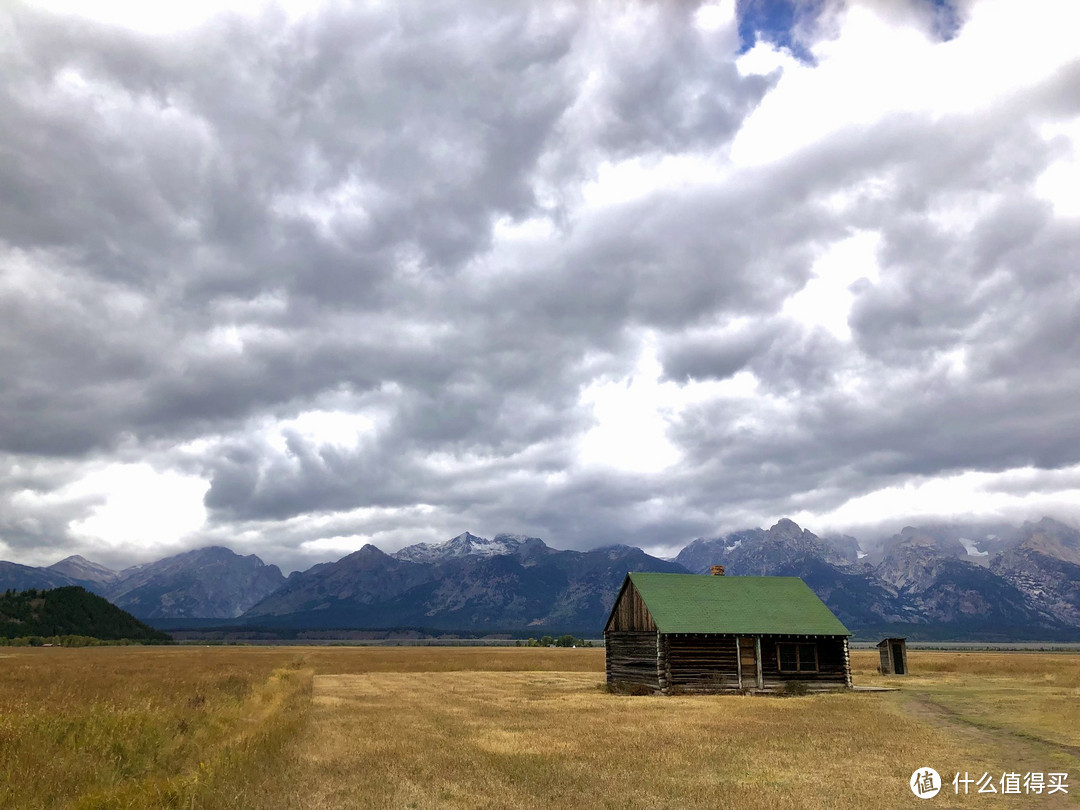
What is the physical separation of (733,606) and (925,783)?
35.2 metres

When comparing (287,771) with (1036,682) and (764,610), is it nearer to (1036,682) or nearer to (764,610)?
(764,610)

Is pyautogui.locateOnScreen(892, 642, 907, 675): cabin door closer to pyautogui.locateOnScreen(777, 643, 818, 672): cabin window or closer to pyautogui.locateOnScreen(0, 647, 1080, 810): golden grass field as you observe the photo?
pyautogui.locateOnScreen(777, 643, 818, 672): cabin window

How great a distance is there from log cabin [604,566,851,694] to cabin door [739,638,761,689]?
0.06 metres

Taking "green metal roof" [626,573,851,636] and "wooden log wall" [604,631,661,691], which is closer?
"wooden log wall" [604,631,661,691]

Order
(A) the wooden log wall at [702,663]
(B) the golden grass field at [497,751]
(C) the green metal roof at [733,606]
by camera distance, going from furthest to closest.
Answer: (C) the green metal roof at [733,606] → (A) the wooden log wall at [702,663] → (B) the golden grass field at [497,751]

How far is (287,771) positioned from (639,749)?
9.58 m

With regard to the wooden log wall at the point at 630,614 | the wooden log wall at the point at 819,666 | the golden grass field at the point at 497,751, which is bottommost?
the wooden log wall at the point at 819,666

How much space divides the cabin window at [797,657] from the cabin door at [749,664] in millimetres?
1820

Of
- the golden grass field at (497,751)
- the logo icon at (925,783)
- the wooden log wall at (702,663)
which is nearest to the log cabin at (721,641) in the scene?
the wooden log wall at (702,663)

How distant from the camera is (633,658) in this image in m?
50.2

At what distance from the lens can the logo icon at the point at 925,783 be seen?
15289 mm

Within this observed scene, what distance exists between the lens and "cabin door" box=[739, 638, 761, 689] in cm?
4688

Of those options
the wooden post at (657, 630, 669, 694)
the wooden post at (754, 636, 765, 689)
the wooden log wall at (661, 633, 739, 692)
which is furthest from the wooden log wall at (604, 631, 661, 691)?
the wooden post at (754, 636, 765, 689)

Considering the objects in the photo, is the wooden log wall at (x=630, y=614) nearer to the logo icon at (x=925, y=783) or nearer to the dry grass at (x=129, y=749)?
the dry grass at (x=129, y=749)
